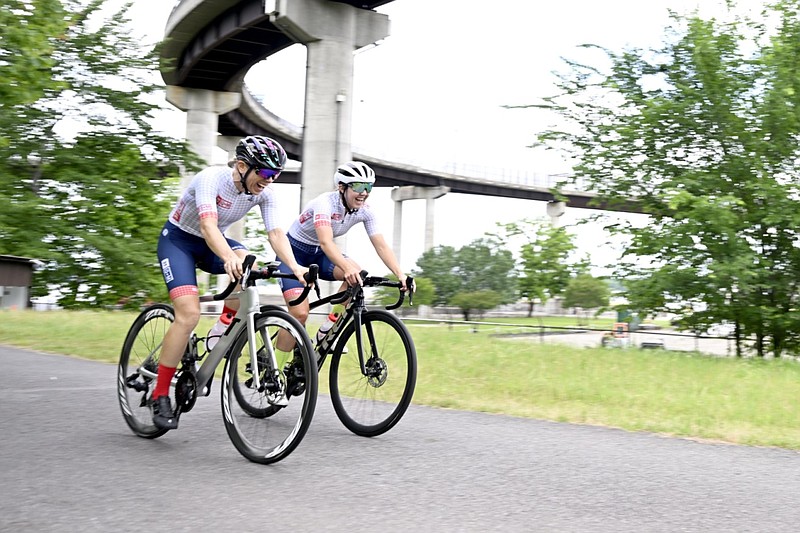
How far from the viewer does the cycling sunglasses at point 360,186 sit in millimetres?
6402

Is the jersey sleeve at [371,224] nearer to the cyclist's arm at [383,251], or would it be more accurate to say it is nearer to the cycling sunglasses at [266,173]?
the cyclist's arm at [383,251]

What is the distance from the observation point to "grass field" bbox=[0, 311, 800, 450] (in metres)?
7.70

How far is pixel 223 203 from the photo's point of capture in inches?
221

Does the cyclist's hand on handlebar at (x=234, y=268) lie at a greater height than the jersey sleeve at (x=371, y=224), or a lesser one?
lesser

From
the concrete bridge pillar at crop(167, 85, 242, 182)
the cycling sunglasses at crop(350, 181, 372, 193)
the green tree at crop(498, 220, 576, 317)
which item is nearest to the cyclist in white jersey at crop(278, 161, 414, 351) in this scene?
the cycling sunglasses at crop(350, 181, 372, 193)

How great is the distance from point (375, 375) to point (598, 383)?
505cm

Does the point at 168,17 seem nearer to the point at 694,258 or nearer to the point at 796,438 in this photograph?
the point at 694,258

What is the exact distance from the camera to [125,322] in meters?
18.1

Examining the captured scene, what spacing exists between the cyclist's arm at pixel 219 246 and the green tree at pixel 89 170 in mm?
12714

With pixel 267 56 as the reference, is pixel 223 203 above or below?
below

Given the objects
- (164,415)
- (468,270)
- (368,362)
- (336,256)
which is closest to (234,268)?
(164,415)

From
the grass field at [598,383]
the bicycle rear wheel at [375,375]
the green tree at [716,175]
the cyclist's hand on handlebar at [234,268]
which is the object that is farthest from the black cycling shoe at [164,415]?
the green tree at [716,175]

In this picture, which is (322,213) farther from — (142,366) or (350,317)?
(142,366)

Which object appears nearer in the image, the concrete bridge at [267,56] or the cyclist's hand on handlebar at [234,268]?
the cyclist's hand on handlebar at [234,268]
